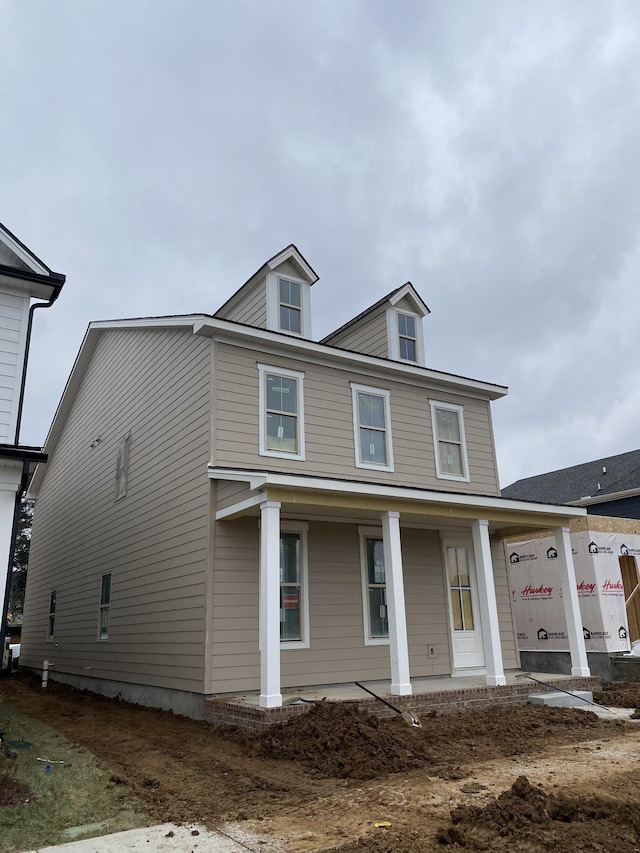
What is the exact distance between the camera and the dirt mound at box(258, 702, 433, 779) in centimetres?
600

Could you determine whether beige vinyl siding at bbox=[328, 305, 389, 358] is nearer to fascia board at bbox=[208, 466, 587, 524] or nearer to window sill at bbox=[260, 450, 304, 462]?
window sill at bbox=[260, 450, 304, 462]

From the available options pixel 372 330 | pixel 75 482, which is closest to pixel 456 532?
pixel 372 330

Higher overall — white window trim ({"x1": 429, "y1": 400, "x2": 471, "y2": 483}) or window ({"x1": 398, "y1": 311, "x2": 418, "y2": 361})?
window ({"x1": 398, "y1": 311, "x2": 418, "y2": 361})

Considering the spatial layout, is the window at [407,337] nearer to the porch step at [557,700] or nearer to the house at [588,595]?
the house at [588,595]

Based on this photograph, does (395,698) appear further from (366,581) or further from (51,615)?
(51,615)

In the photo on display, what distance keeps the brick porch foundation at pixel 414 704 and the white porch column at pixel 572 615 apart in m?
0.59

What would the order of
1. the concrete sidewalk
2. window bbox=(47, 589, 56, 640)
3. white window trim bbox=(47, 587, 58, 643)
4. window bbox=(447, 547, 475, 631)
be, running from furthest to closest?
window bbox=(47, 589, 56, 640)
white window trim bbox=(47, 587, 58, 643)
window bbox=(447, 547, 475, 631)
the concrete sidewalk

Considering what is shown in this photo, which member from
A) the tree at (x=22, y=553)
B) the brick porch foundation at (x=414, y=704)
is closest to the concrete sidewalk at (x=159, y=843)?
the brick porch foundation at (x=414, y=704)

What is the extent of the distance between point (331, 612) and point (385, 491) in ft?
8.23

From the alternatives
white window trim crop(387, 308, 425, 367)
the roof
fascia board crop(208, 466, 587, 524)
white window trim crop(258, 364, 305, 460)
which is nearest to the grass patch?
fascia board crop(208, 466, 587, 524)

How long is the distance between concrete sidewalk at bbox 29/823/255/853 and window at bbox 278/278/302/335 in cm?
861

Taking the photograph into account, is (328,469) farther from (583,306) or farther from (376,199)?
(583,306)

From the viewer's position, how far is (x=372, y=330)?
536 inches

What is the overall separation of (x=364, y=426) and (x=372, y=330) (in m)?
2.95
